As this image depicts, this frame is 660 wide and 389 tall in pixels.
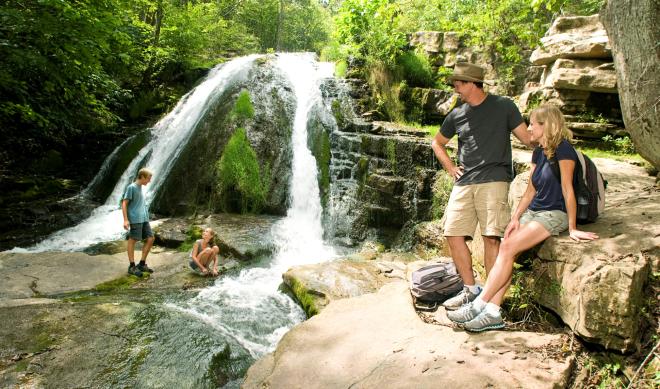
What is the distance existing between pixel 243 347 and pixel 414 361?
239 centimetres

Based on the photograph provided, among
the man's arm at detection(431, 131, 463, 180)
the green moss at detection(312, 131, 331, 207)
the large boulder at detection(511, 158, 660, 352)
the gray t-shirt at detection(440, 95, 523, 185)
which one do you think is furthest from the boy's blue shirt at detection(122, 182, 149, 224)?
the large boulder at detection(511, 158, 660, 352)

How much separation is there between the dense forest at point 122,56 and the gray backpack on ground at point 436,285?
14.7 ft

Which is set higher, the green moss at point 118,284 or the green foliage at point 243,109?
the green foliage at point 243,109

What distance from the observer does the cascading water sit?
5.23 meters

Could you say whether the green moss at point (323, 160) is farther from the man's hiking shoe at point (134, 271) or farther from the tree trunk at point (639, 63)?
the tree trunk at point (639, 63)

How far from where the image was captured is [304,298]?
5797 mm

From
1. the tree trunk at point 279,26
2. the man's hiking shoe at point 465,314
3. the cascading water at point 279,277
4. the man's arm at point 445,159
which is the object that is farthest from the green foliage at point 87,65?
the tree trunk at point 279,26

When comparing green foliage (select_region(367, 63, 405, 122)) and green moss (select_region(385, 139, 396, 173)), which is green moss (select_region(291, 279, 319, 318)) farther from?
green foliage (select_region(367, 63, 405, 122))

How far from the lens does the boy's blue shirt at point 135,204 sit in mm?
6695

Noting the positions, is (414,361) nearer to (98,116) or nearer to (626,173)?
(626,173)

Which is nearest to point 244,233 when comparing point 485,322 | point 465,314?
point 465,314

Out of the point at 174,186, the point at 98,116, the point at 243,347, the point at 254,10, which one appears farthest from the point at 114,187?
the point at 254,10

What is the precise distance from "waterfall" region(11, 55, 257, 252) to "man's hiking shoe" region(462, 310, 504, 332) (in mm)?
8537

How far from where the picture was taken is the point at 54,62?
29.7 ft
